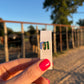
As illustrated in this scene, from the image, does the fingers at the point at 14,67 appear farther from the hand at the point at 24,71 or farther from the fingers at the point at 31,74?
the fingers at the point at 31,74

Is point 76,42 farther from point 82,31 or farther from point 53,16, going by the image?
point 53,16

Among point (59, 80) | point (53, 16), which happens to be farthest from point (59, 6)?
point (59, 80)

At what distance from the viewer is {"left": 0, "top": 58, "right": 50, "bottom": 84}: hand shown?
983 mm

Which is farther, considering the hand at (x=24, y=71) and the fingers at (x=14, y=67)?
the fingers at (x=14, y=67)

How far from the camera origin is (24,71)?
3.45 ft

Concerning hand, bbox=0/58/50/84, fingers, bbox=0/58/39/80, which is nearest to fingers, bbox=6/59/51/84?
hand, bbox=0/58/50/84

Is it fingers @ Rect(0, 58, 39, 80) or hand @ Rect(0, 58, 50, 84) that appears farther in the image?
fingers @ Rect(0, 58, 39, 80)

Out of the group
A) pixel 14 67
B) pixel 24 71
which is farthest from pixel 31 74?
pixel 14 67

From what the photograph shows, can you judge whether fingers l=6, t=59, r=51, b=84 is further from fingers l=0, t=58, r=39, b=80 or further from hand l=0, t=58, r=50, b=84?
fingers l=0, t=58, r=39, b=80

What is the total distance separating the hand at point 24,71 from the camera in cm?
98

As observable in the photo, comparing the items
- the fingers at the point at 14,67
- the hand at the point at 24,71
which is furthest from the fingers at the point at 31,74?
the fingers at the point at 14,67

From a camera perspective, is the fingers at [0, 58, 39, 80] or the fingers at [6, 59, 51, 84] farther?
the fingers at [0, 58, 39, 80]

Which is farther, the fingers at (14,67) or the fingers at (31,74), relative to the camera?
the fingers at (14,67)

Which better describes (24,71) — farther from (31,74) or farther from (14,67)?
(14,67)
